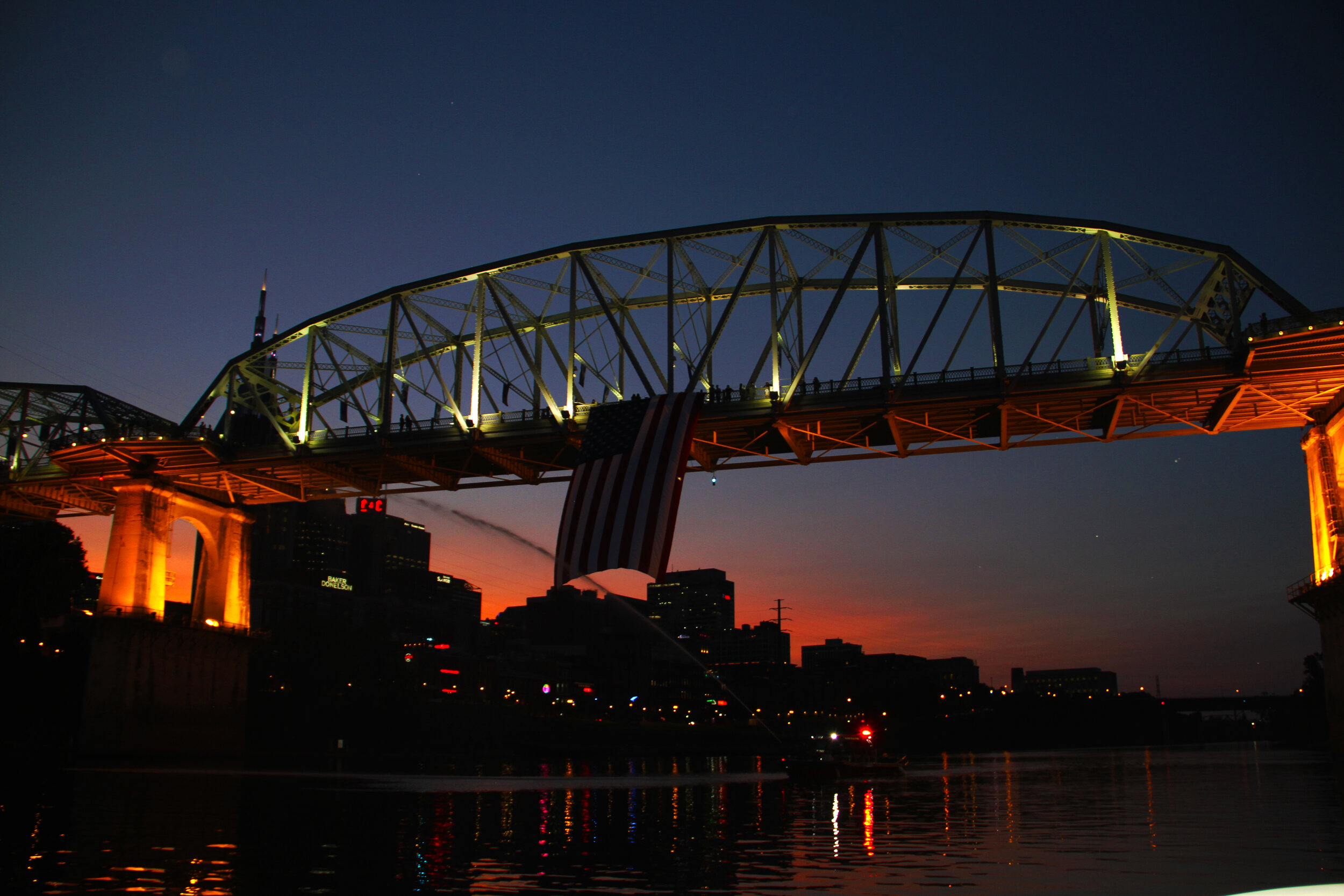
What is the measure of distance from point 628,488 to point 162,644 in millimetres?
47863

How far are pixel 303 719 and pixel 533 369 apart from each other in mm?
72427

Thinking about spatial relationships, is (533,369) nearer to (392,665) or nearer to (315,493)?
(315,493)

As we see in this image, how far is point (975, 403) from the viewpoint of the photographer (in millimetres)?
59156

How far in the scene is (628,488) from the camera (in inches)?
1820

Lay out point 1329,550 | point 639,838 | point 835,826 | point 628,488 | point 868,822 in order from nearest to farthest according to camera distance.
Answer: point 639,838
point 835,826
point 868,822
point 628,488
point 1329,550

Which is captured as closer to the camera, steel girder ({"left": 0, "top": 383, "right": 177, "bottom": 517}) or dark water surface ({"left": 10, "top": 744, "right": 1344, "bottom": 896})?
dark water surface ({"left": 10, "top": 744, "right": 1344, "bottom": 896})

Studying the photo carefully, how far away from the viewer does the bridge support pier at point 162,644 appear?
73.0 metres

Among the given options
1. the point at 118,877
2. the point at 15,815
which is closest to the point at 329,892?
the point at 118,877

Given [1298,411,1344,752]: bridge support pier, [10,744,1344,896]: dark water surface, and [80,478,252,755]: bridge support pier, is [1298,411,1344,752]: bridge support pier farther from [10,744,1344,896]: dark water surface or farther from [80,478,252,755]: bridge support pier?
[80,478,252,755]: bridge support pier

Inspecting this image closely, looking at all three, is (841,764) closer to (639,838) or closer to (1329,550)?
(1329,550)

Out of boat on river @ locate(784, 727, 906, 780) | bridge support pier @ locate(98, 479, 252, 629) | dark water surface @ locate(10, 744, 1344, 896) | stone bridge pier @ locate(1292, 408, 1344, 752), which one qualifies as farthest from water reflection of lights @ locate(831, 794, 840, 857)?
bridge support pier @ locate(98, 479, 252, 629)

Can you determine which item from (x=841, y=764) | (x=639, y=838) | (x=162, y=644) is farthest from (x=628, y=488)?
(x=162, y=644)

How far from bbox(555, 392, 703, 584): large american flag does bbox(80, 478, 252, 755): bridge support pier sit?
4273 centimetres

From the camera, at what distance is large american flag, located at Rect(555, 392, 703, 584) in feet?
144
